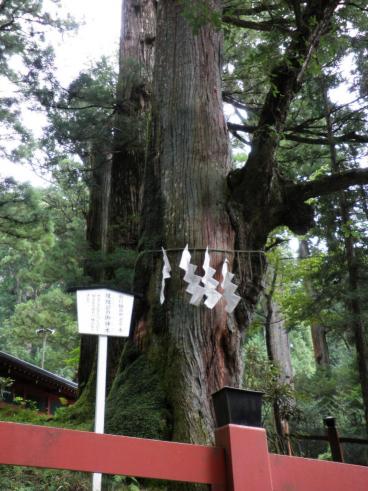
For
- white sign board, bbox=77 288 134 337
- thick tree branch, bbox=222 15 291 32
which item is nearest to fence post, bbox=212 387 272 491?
white sign board, bbox=77 288 134 337

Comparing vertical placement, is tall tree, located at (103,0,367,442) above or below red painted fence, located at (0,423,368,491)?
above

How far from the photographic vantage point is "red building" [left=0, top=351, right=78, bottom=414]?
11930mm

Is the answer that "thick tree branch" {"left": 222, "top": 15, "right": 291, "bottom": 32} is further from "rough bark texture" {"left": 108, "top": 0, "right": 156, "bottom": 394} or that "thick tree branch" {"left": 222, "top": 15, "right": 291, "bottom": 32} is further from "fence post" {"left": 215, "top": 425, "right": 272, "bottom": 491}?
"fence post" {"left": 215, "top": 425, "right": 272, "bottom": 491}

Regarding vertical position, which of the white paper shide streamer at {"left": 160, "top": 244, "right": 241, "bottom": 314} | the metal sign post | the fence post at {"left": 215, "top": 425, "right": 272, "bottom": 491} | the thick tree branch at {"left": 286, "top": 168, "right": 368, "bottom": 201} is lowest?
the fence post at {"left": 215, "top": 425, "right": 272, "bottom": 491}

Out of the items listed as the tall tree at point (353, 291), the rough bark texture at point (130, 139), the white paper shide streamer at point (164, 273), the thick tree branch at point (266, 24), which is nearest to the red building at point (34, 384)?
the rough bark texture at point (130, 139)

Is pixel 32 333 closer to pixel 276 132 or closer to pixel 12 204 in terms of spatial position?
pixel 12 204

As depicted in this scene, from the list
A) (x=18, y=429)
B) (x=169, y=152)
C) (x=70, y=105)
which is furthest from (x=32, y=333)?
(x=18, y=429)

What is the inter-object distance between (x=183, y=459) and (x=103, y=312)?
1641 mm

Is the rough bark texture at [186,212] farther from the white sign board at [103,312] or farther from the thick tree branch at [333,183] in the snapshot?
the thick tree branch at [333,183]

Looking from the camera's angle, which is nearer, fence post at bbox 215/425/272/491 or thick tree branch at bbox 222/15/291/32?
fence post at bbox 215/425/272/491

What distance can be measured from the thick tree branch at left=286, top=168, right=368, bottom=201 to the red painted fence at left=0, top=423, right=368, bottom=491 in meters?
2.25

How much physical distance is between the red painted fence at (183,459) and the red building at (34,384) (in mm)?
10048

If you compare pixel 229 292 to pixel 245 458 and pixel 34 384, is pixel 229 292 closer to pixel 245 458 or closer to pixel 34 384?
pixel 245 458

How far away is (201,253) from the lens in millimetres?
3652
